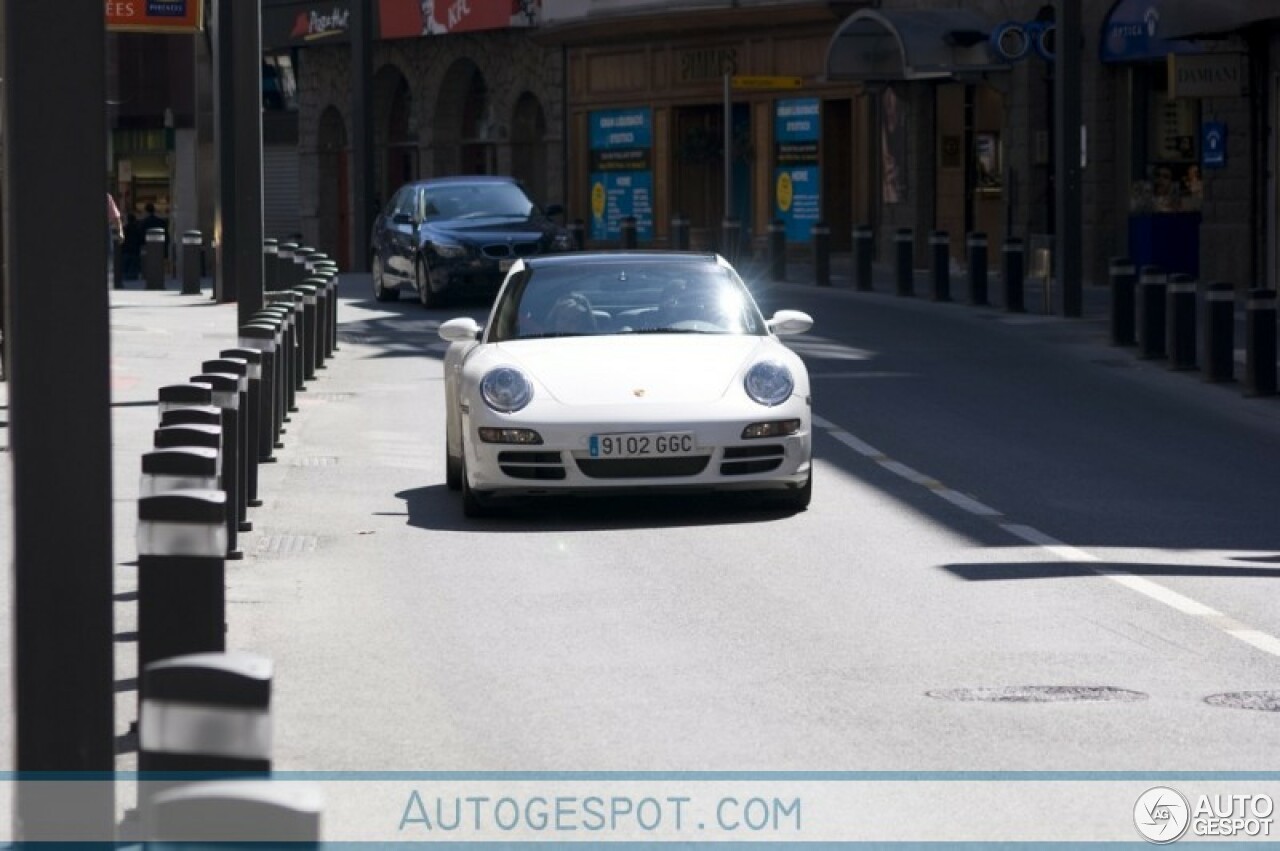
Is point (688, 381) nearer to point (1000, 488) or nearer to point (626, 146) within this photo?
point (1000, 488)

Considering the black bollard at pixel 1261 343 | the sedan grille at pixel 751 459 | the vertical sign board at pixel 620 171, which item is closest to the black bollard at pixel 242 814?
the sedan grille at pixel 751 459

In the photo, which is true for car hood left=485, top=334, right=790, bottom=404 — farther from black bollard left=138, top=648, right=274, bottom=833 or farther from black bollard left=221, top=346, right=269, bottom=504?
black bollard left=138, top=648, right=274, bottom=833

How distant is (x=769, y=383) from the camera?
504 inches

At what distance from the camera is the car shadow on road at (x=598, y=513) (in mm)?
12688

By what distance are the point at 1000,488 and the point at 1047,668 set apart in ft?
17.7

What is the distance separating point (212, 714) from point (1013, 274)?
25044 millimetres

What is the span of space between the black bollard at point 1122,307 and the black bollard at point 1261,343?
438 cm

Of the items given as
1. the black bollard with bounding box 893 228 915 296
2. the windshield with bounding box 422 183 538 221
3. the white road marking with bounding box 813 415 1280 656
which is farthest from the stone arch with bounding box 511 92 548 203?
the white road marking with bounding box 813 415 1280 656

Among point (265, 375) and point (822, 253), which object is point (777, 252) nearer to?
point (822, 253)

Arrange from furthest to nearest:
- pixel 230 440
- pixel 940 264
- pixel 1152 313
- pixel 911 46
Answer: pixel 911 46 < pixel 940 264 < pixel 1152 313 < pixel 230 440

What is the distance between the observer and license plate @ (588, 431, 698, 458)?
12.5 meters

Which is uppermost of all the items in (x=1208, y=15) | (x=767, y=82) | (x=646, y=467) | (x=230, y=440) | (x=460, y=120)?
(x=460, y=120)

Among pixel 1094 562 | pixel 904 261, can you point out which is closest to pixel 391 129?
pixel 904 261

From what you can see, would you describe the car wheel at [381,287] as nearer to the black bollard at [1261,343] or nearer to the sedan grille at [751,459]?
the black bollard at [1261,343]
